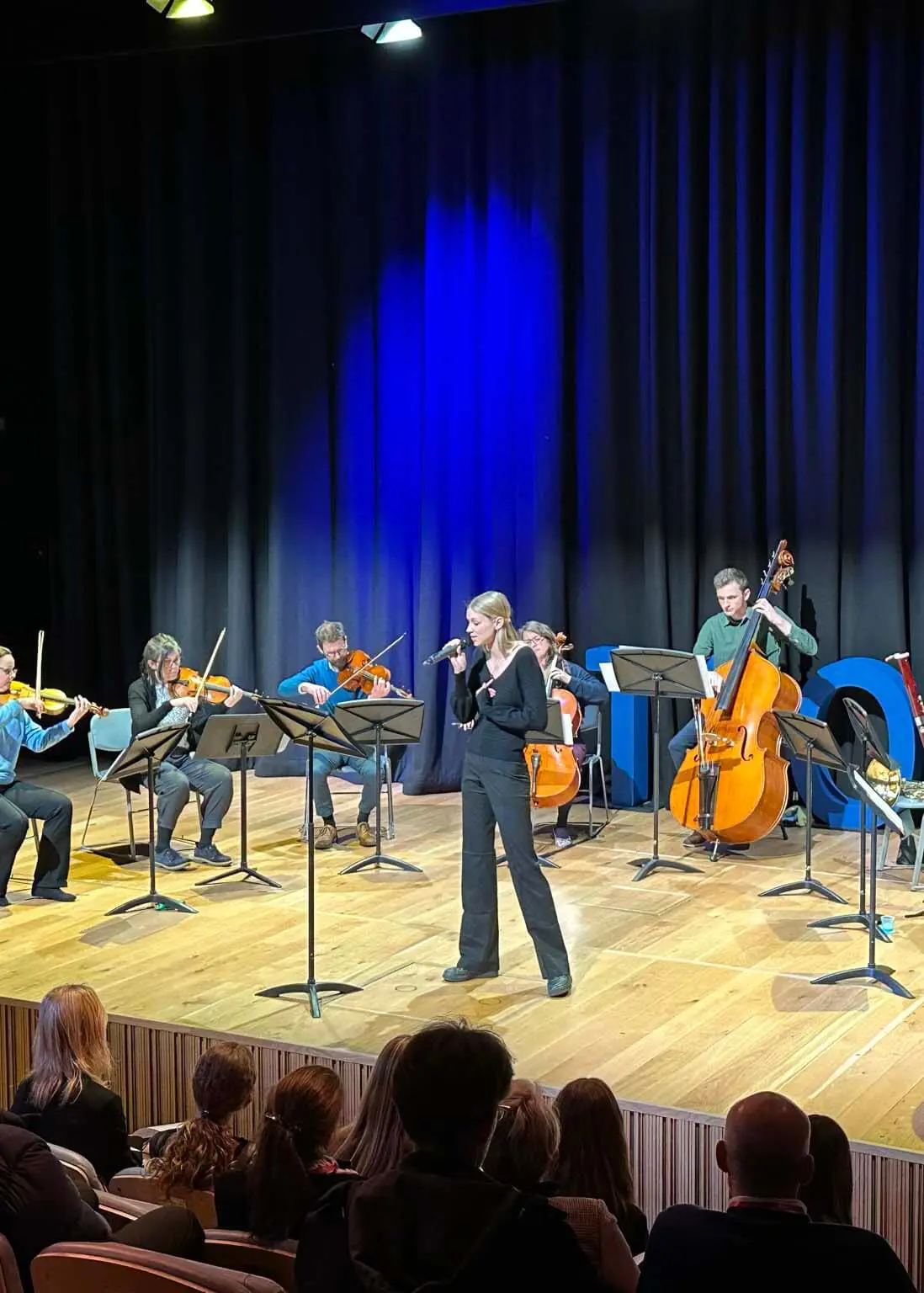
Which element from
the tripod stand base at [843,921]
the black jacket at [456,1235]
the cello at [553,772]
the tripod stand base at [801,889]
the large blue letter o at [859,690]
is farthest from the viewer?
the large blue letter o at [859,690]

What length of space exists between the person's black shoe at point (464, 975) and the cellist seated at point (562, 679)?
230cm

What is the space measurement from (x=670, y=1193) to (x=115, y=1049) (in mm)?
1946

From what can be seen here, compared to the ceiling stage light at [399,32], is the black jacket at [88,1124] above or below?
below

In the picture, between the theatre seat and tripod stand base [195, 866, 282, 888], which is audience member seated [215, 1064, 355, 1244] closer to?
the theatre seat

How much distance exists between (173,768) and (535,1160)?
5095 mm

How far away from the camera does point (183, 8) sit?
7.46m

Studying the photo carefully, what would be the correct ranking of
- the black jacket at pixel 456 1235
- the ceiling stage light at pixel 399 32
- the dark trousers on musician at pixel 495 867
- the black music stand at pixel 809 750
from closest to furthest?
the black jacket at pixel 456 1235, the dark trousers on musician at pixel 495 867, the black music stand at pixel 809 750, the ceiling stage light at pixel 399 32

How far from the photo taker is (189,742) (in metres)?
7.94

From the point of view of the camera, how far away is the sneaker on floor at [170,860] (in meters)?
7.59

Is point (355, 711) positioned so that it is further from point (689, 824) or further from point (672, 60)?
point (672, 60)

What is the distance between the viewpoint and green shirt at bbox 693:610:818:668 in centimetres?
809

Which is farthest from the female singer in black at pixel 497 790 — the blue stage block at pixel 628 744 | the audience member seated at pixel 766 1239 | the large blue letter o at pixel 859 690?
the blue stage block at pixel 628 744

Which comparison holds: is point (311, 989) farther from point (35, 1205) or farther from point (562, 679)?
point (562, 679)

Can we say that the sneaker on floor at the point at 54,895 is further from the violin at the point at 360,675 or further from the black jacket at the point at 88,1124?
the black jacket at the point at 88,1124
